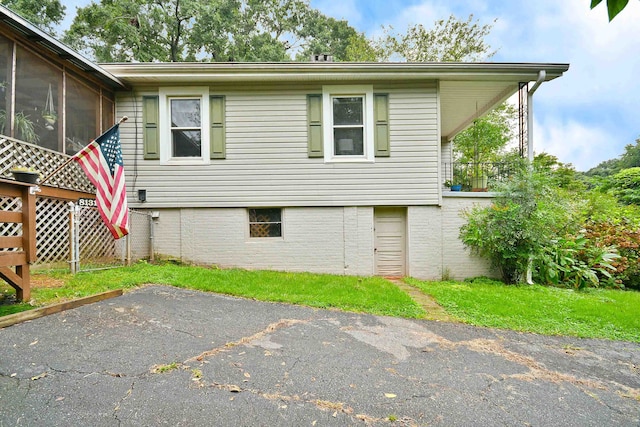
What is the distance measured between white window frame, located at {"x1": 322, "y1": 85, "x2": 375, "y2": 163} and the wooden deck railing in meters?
5.17

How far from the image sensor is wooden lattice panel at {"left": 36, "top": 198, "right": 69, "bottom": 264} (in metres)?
5.66

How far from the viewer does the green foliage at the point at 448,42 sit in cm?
1628

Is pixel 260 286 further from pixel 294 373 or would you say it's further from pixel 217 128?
pixel 217 128

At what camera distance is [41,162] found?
566 centimetres

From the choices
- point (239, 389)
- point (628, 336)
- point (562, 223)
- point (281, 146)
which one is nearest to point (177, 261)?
point (281, 146)

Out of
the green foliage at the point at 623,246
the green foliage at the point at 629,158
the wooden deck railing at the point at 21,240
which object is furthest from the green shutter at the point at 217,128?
the green foliage at the point at 629,158

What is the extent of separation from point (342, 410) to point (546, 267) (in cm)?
688

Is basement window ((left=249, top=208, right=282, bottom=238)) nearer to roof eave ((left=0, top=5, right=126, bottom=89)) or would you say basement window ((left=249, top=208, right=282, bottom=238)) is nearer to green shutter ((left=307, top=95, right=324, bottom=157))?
green shutter ((left=307, top=95, right=324, bottom=157))

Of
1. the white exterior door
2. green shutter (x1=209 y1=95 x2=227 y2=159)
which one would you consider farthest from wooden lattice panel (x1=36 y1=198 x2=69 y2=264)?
the white exterior door

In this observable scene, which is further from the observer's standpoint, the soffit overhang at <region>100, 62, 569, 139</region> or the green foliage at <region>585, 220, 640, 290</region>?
the green foliage at <region>585, 220, 640, 290</region>

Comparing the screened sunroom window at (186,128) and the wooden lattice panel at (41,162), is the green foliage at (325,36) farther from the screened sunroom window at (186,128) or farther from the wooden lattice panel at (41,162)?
the wooden lattice panel at (41,162)

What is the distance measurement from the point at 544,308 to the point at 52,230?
27.6 ft

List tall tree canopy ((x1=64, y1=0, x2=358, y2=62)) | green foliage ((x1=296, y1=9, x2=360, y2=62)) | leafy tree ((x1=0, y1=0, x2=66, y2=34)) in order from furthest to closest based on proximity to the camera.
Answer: green foliage ((x1=296, y1=9, x2=360, y2=62)) < tall tree canopy ((x1=64, y1=0, x2=358, y2=62)) < leafy tree ((x1=0, y1=0, x2=66, y2=34))

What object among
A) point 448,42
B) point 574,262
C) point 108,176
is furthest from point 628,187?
point 108,176
